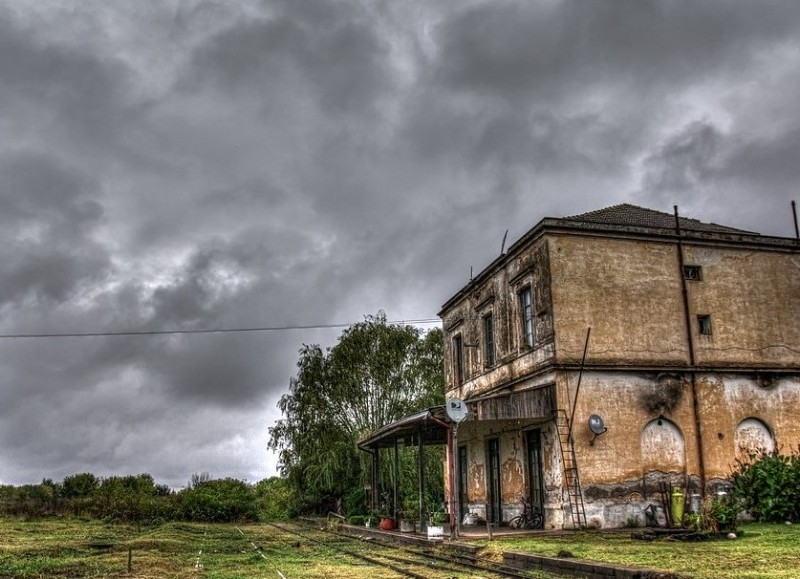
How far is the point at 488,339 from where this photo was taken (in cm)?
2322

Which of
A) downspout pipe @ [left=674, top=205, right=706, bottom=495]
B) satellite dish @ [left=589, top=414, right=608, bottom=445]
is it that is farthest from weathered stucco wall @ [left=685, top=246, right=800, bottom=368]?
satellite dish @ [left=589, top=414, right=608, bottom=445]

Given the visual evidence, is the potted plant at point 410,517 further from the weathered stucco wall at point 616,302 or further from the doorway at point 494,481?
the weathered stucco wall at point 616,302

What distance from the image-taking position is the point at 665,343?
18.6 m

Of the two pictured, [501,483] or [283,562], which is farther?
[501,483]

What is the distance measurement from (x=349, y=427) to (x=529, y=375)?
62.7 ft

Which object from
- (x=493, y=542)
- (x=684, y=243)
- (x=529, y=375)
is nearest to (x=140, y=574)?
(x=493, y=542)

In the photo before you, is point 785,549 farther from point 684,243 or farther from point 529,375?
point 684,243

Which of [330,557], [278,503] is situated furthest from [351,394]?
[330,557]

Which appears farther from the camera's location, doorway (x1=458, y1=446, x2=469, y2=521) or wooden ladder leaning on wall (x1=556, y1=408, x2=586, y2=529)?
doorway (x1=458, y1=446, x2=469, y2=521)

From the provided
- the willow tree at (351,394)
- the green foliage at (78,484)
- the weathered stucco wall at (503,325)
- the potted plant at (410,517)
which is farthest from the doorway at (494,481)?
the green foliage at (78,484)

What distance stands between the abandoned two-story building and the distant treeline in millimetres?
20414

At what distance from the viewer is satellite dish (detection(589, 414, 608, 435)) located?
17047 millimetres

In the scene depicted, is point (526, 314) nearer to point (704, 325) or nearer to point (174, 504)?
point (704, 325)

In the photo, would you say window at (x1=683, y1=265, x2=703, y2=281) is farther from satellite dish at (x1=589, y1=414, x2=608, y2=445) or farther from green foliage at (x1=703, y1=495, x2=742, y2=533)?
green foliage at (x1=703, y1=495, x2=742, y2=533)
